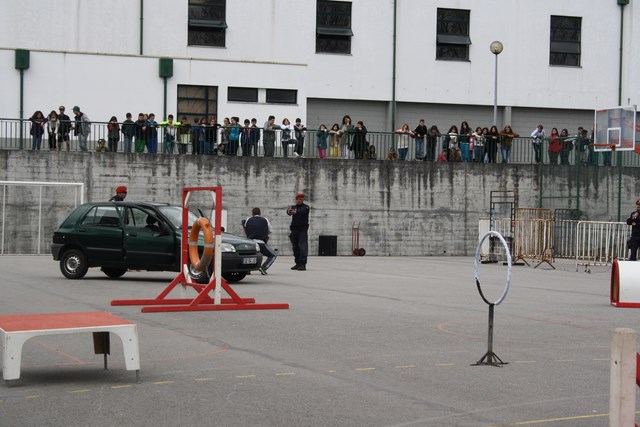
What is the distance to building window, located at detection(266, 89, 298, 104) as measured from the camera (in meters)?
40.9

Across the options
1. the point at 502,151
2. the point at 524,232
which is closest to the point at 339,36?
the point at 502,151

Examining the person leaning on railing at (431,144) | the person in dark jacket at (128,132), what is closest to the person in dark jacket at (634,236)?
the person leaning on railing at (431,144)

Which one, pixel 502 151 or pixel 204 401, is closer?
pixel 204 401

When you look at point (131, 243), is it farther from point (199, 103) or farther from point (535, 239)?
point (199, 103)

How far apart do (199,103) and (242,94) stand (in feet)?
5.41

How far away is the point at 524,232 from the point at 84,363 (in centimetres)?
2293

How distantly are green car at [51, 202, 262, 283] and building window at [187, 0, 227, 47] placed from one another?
824 inches

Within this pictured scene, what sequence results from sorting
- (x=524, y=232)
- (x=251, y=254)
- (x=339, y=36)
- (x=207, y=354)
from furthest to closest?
(x=339, y=36)
(x=524, y=232)
(x=251, y=254)
(x=207, y=354)

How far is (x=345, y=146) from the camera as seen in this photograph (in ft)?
125

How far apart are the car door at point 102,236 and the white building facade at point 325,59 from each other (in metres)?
16.9

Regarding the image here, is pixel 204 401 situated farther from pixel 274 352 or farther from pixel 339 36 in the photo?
pixel 339 36

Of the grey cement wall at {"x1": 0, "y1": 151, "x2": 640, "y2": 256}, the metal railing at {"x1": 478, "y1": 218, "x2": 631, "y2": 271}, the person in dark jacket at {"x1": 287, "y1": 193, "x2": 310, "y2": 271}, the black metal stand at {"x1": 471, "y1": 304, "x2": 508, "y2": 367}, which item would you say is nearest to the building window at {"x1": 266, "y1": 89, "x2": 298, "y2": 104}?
the grey cement wall at {"x1": 0, "y1": 151, "x2": 640, "y2": 256}

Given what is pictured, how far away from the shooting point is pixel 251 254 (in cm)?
2156

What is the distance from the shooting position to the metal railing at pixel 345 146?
3544 cm
